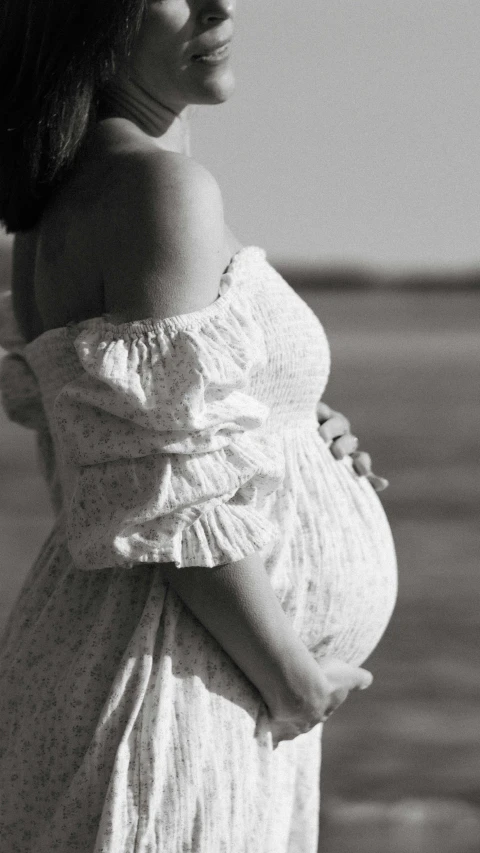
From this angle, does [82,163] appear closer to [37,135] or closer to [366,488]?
[37,135]

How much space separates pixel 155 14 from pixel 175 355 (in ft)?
1.73

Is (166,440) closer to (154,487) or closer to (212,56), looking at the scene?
(154,487)

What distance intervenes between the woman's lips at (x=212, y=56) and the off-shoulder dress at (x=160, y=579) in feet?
0.97

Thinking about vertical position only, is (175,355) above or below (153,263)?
below

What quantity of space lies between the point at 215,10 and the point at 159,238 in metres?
0.41

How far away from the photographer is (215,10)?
1.93 meters

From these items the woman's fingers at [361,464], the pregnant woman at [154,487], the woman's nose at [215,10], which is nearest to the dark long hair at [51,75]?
the pregnant woman at [154,487]

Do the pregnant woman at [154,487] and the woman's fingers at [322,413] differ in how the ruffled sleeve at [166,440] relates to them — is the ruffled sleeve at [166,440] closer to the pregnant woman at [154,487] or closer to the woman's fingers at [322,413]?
the pregnant woman at [154,487]

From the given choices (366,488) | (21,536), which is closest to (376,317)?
(21,536)

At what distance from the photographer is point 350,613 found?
2.11 metres

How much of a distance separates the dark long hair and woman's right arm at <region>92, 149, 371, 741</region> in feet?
0.37

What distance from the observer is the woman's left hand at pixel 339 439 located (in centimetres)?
227

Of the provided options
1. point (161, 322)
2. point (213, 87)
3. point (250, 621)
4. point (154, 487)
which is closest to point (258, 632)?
point (250, 621)

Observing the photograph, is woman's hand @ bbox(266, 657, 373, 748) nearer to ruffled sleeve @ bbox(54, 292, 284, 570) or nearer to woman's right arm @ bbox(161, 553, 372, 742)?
woman's right arm @ bbox(161, 553, 372, 742)
